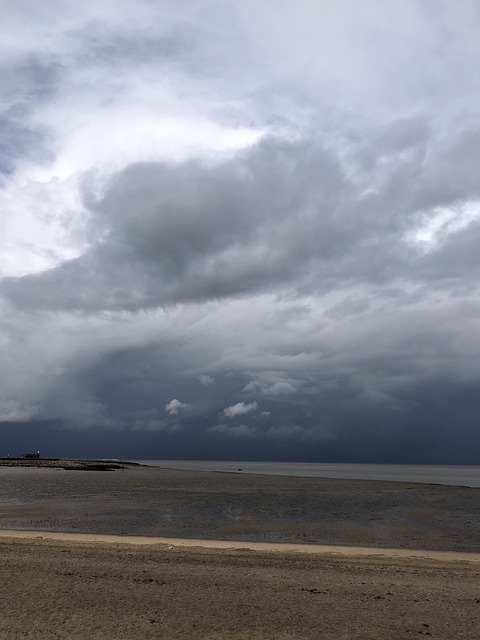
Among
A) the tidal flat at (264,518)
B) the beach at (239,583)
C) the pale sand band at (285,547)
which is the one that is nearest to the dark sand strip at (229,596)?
the beach at (239,583)

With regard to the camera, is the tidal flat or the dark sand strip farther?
the tidal flat

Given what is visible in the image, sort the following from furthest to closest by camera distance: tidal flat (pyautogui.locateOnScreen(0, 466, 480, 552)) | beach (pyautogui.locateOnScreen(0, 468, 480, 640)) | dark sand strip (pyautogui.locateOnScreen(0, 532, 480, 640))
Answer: tidal flat (pyautogui.locateOnScreen(0, 466, 480, 552)) < beach (pyautogui.locateOnScreen(0, 468, 480, 640)) < dark sand strip (pyautogui.locateOnScreen(0, 532, 480, 640))

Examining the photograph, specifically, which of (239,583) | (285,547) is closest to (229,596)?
(239,583)

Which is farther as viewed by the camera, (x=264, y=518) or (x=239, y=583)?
(x=264, y=518)

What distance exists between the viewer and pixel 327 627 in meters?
12.7

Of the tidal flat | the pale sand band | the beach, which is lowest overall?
the tidal flat

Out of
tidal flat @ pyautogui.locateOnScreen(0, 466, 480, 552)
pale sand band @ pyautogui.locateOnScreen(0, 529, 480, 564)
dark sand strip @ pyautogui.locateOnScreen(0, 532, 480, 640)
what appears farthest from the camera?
tidal flat @ pyautogui.locateOnScreen(0, 466, 480, 552)

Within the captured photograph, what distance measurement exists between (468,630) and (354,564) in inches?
306

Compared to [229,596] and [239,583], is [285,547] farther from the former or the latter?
[229,596]

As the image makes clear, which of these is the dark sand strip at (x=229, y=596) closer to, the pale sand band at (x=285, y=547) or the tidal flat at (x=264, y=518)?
the pale sand band at (x=285, y=547)

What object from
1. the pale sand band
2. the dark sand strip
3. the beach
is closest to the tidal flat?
the beach

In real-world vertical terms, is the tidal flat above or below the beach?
below

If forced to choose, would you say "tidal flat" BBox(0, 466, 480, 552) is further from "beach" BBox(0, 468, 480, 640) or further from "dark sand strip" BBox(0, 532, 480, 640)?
"dark sand strip" BBox(0, 532, 480, 640)

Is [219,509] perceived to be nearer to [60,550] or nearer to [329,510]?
[329,510]
